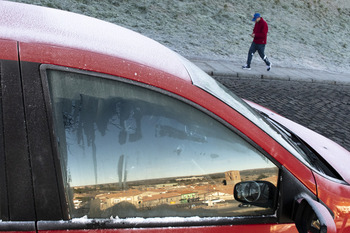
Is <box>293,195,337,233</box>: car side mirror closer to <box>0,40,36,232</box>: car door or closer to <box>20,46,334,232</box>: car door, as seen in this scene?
<box>20,46,334,232</box>: car door

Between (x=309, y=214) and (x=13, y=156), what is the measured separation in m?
1.27

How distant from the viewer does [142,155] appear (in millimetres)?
1657

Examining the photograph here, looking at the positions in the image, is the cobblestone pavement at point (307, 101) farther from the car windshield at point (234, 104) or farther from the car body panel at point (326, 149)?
the car windshield at point (234, 104)

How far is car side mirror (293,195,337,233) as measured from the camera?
1680 mm

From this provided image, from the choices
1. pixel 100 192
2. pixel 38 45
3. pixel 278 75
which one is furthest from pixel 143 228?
pixel 278 75

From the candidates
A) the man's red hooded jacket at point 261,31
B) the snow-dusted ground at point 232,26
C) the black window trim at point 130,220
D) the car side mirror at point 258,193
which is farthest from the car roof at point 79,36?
the snow-dusted ground at point 232,26

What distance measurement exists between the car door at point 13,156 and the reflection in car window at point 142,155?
0.42 ft

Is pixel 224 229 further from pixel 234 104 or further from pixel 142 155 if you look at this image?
pixel 234 104

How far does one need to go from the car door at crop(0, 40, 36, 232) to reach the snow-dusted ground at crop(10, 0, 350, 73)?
1157 cm

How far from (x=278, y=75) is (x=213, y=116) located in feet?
34.1

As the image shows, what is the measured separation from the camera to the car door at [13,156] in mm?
1468

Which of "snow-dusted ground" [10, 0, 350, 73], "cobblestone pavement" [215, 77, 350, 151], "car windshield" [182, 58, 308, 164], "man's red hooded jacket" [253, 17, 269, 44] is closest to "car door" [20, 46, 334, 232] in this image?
"car windshield" [182, 58, 308, 164]

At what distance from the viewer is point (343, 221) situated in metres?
1.93

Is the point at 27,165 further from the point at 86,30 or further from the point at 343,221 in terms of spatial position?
the point at 343,221
